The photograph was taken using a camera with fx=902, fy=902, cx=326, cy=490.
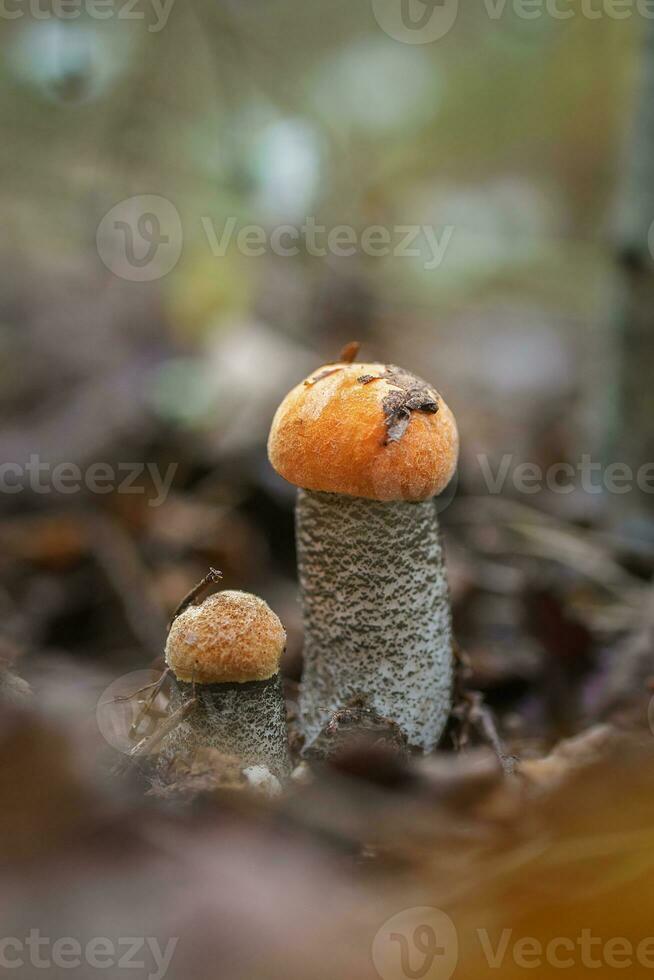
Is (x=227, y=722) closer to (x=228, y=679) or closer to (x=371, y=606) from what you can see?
(x=228, y=679)

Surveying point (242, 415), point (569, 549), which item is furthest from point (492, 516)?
point (242, 415)

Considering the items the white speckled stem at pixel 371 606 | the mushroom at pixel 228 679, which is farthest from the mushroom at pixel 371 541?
the mushroom at pixel 228 679

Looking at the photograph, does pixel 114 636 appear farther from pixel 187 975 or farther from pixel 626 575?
pixel 187 975

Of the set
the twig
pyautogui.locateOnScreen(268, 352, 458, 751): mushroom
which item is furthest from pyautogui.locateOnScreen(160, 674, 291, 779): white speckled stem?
pyautogui.locateOnScreen(268, 352, 458, 751): mushroom

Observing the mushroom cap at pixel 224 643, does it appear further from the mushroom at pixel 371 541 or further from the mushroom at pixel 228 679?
the mushroom at pixel 371 541

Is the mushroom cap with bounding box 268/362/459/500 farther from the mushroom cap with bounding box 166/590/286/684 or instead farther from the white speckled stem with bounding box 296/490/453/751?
the mushroom cap with bounding box 166/590/286/684

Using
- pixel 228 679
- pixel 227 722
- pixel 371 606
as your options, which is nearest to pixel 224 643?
pixel 228 679
